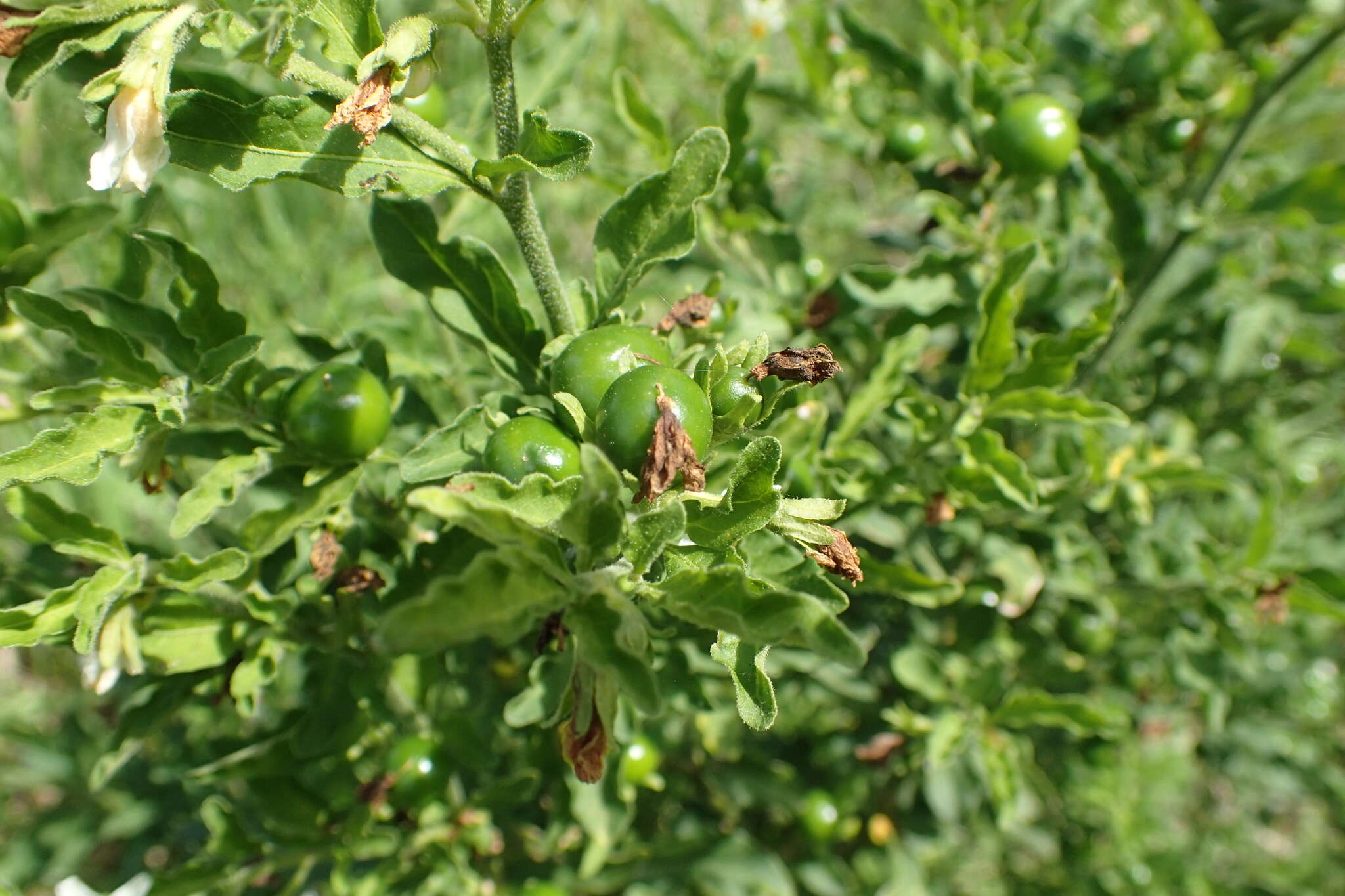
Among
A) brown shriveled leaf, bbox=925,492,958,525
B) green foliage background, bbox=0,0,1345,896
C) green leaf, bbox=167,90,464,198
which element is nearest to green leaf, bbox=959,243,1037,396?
green foliage background, bbox=0,0,1345,896

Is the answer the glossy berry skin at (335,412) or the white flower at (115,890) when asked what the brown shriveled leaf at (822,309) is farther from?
the white flower at (115,890)

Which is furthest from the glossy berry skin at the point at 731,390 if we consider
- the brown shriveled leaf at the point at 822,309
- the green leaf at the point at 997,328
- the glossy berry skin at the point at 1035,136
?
the glossy berry skin at the point at 1035,136

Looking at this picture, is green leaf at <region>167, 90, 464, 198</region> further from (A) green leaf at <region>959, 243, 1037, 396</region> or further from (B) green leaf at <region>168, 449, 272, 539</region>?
(A) green leaf at <region>959, 243, 1037, 396</region>

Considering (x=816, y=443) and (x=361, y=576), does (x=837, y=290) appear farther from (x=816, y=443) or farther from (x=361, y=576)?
(x=361, y=576)

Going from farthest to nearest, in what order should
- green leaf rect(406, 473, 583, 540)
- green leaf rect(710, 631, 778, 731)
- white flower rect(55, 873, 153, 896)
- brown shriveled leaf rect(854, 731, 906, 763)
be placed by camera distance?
white flower rect(55, 873, 153, 896)
brown shriveled leaf rect(854, 731, 906, 763)
green leaf rect(710, 631, 778, 731)
green leaf rect(406, 473, 583, 540)

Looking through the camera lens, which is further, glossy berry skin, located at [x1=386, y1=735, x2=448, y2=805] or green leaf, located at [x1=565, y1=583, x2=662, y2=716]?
glossy berry skin, located at [x1=386, y1=735, x2=448, y2=805]

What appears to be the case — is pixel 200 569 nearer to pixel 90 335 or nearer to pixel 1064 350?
pixel 90 335

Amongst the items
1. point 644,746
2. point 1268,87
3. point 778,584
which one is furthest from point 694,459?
point 1268,87
